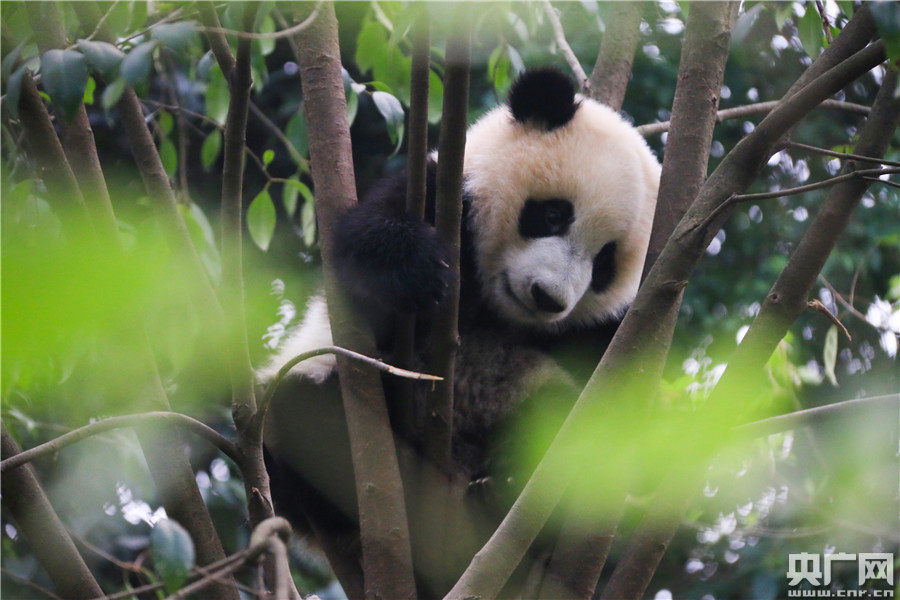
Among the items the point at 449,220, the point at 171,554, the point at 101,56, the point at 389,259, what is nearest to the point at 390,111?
the point at 389,259

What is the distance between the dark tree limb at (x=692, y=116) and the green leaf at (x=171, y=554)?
3.71 feet

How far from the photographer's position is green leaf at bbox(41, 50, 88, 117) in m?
1.20

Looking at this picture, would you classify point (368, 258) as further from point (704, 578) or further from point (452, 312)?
point (704, 578)

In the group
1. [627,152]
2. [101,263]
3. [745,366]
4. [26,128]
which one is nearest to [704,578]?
[627,152]

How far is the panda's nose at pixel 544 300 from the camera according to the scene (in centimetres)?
211

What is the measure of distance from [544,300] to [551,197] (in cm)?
33

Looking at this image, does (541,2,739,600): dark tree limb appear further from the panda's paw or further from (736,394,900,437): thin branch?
the panda's paw

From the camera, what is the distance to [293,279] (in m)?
2.96

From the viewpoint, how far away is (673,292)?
1356 millimetres

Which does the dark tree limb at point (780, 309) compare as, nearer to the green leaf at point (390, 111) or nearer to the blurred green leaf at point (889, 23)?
the blurred green leaf at point (889, 23)

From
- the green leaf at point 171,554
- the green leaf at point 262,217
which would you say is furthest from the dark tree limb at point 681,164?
the green leaf at point 262,217

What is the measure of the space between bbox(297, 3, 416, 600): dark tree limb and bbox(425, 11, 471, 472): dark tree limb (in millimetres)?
116

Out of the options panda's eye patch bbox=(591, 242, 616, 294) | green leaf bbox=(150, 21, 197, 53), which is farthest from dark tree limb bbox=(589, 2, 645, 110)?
green leaf bbox=(150, 21, 197, 53)

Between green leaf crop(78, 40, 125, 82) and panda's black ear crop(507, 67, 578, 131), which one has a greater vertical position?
green leaf crop(78, 40, 125, 82)
